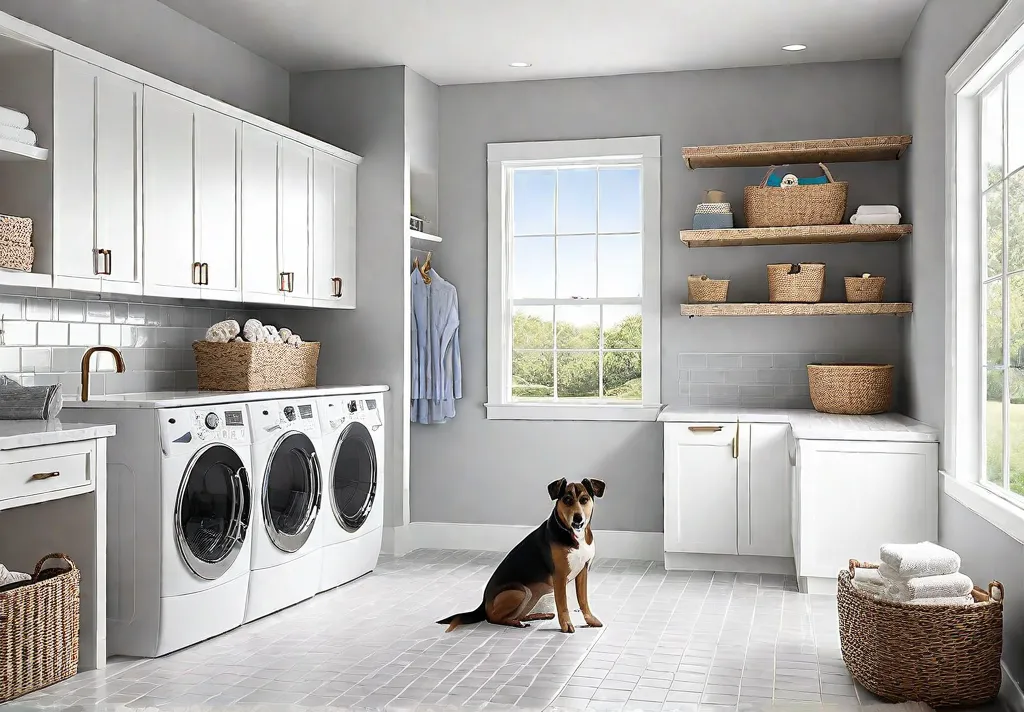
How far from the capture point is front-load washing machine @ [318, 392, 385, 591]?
466 cm

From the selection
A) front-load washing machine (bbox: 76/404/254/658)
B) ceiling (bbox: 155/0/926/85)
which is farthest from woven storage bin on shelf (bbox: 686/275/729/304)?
front-load washing machine (bbox: 76/404/254/658)

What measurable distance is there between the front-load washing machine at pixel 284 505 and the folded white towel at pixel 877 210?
2.85 metres

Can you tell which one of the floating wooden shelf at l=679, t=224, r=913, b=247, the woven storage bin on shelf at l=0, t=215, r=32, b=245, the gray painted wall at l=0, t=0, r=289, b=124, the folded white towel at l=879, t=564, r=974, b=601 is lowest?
the folded white towel at l=879, t=564, r=974, b=601

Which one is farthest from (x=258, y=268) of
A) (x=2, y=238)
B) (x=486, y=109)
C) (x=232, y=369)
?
(x=486, y=109)

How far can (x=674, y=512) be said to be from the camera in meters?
5.09

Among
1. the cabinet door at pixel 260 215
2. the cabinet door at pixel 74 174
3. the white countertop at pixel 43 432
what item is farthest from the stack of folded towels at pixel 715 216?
the white countertop at pixel 43 432

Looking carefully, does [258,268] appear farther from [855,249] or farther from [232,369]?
[855,249]

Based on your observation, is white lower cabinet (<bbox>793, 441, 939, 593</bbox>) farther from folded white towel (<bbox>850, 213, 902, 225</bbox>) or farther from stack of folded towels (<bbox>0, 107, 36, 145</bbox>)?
stack of folded towels (<bbox>0, 107, 36, 145</bbox>)

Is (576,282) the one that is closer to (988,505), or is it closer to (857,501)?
(857,501)

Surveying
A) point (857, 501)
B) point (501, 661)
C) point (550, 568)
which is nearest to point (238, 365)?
point (550, 568)

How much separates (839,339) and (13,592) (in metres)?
4.09

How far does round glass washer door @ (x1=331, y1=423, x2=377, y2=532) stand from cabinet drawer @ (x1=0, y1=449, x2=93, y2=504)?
1482 millimetres

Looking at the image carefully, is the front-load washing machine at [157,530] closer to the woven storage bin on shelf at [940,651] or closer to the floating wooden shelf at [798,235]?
the woven storage bin on shelf at [940,651]

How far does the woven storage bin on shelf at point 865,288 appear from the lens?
16.8 ft
